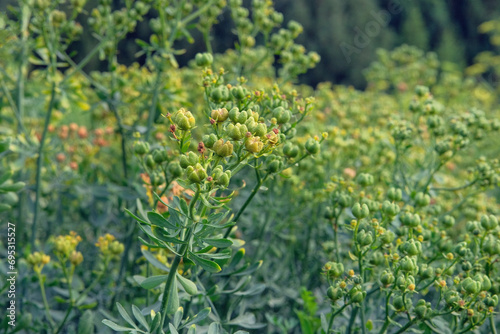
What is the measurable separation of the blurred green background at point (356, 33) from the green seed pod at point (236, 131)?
8.01m

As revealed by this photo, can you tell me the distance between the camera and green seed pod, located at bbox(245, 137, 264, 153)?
116cm

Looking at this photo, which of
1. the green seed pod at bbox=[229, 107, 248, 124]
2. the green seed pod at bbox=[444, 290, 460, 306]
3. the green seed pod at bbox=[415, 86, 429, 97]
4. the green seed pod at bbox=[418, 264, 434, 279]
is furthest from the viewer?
the green seed pod at bbox=[415, 86, 429, 97]

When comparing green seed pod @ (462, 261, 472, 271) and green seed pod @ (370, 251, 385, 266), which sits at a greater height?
green seed pod @ (462, 261, 472, 271)

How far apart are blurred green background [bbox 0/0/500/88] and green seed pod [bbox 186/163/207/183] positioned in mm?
8110

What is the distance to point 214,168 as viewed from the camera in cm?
116

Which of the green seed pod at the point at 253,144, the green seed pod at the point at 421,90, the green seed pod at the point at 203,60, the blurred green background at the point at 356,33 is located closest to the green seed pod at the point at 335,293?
the green seed pod at the point at 253,144

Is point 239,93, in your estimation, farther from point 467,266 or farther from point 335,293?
point 467,266

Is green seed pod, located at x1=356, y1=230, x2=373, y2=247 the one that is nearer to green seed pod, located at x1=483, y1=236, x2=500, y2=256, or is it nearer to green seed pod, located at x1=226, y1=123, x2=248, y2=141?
green seed pod, located at x1=483, y1=236, x2=500, y2=256

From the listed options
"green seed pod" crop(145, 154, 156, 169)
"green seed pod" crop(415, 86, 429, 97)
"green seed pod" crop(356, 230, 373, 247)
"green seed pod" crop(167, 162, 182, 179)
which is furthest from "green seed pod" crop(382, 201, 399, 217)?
"green seed pod" crop(415, 86, 429, 97)

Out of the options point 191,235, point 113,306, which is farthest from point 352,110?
point 191,235

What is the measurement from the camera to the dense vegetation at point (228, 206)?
1293 mm

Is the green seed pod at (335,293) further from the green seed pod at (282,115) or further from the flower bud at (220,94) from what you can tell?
the flower bud at (220,94)

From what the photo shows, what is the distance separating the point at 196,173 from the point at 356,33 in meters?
11.5

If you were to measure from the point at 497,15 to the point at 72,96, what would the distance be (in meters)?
15.0
